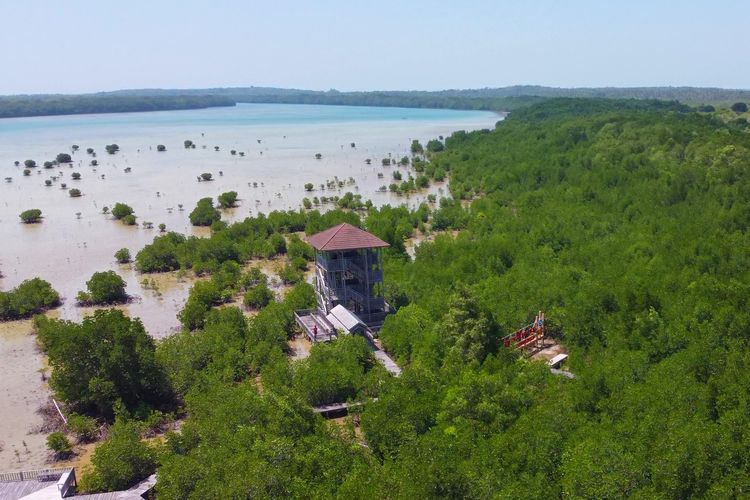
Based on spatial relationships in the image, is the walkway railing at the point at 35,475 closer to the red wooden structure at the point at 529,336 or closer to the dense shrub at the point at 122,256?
the red wooden structure at the point at 529,336

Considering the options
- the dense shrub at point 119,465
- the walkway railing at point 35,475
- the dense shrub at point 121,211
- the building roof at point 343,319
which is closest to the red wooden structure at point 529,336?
the building roof at point 343,319

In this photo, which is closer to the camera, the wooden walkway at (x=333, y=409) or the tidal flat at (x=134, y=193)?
the wooden walkway at (x=333, y=409)

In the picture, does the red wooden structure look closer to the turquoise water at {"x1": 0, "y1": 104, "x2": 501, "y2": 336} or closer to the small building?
the small building

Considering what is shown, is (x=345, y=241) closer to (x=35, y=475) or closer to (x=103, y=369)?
(x=103, y=369)

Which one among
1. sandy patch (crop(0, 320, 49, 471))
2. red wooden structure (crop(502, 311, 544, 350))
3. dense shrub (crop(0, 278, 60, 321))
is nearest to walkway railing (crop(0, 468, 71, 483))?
sandy patch (crop(0, 320, 49, 471))

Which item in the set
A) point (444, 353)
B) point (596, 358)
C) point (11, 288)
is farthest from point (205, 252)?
point (596, 358)

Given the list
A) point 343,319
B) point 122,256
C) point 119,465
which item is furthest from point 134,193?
point 119,465
